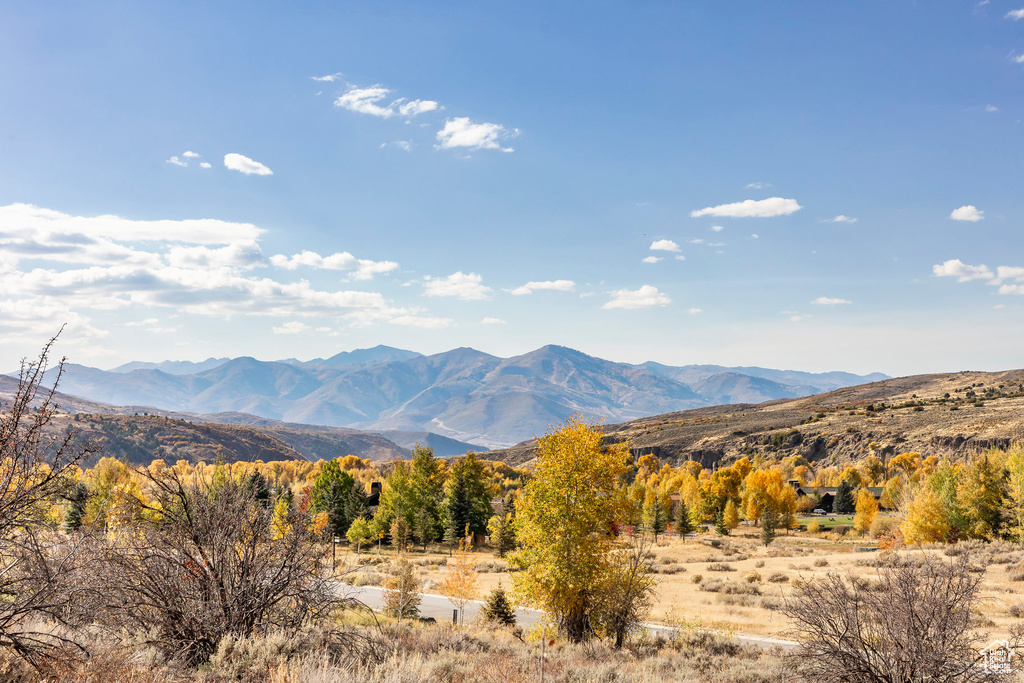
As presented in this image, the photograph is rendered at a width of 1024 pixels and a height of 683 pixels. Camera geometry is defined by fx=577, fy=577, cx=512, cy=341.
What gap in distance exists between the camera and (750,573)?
41719 mm

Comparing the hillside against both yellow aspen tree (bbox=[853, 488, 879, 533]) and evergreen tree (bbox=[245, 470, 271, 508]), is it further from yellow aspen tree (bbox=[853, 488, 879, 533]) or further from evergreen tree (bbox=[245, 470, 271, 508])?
evergreen tree (bbox=[245, 470, 271, 508])

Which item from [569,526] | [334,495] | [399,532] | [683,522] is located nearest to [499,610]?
[569,526]

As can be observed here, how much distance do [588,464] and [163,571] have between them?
12916 millimetres

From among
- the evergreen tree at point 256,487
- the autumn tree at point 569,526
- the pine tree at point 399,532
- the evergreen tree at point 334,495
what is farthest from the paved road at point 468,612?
the evergreen tree at point 334,495

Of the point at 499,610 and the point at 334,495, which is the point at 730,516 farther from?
the point at 499,610

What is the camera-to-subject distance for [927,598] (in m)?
9.37

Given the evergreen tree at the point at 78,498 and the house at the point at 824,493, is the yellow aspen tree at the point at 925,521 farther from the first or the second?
the evergreen tree at the point at 78,498

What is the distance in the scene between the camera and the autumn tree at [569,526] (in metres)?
18.6

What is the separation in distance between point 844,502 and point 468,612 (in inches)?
3201

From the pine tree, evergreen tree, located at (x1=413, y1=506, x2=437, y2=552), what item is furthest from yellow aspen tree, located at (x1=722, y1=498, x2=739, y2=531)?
the pine tree

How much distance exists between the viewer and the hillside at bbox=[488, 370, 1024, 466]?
340ft

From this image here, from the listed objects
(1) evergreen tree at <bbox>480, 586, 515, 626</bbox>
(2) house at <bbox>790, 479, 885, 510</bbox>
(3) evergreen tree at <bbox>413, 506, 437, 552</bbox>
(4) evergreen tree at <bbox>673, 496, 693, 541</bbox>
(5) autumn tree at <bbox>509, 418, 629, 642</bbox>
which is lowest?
(2) house at <bbox>790, 479, 885, 510</bbox>

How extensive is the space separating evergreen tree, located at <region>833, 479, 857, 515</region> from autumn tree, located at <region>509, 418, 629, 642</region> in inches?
3393

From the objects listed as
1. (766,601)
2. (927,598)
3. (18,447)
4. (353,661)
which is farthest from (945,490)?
(18,447)
